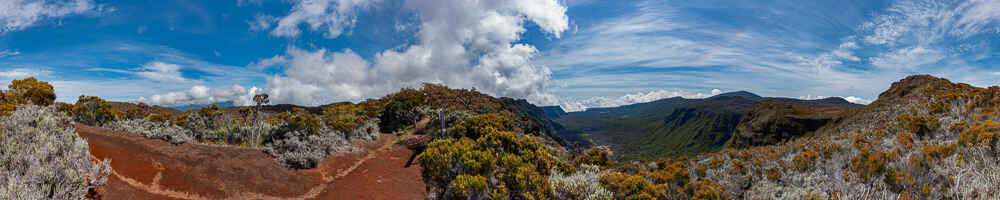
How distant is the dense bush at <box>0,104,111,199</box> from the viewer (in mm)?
4047

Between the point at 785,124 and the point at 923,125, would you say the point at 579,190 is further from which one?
the point at 785,124

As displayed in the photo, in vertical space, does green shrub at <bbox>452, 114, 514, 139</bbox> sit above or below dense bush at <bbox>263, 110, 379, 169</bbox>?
above

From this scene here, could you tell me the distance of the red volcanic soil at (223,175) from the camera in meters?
6.28

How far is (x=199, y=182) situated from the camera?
682 cm

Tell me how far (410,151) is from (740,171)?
10.4 metres

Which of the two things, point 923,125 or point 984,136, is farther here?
point 923,125

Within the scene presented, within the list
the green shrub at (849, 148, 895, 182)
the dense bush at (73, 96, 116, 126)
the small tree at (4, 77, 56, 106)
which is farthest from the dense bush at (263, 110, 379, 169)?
the green shrub at (849, 148, 895, 182)

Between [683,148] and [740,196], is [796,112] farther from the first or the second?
[740,196]

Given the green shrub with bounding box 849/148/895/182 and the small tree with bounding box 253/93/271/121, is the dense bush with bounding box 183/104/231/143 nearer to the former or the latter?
the small tree with bounding box 253/93/271/121

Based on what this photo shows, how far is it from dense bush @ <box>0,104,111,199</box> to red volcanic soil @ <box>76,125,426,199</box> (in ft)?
1.79

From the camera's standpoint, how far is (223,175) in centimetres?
735

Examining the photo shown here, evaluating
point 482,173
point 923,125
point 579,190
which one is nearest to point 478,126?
point 482,173

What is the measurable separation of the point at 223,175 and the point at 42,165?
284 centimetres

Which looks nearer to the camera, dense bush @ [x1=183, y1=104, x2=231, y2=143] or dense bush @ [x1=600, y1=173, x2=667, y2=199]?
dense bush @ [x1=600, y1=173, x2=667, y2=199]
